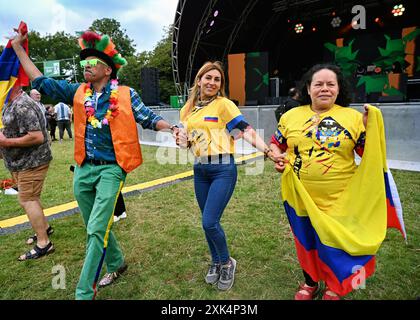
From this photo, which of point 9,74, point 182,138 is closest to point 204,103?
point 182,138

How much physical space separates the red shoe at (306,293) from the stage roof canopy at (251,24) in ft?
40.4

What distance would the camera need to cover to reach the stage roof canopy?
13289mm

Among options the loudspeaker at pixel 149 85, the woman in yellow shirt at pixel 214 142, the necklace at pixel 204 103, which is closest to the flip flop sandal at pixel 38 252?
the woman in yellow shirt at pixel 214 142

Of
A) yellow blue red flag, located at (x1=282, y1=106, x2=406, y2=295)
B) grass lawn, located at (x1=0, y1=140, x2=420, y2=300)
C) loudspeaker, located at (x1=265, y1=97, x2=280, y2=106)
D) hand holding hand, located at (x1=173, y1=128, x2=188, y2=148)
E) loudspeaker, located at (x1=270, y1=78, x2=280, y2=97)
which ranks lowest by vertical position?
grass lawn, located at (x1=0, y1=140, x2=420, y2=300)

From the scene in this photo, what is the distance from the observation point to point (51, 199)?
5.60 m

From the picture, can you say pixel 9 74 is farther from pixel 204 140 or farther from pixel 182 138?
pixel 204 140

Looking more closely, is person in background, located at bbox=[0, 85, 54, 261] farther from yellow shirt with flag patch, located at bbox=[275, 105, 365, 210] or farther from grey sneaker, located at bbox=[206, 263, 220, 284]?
yellow shirt with flag patch, located at bbox=[275, 105, 365, 210]

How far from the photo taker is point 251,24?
602 inches

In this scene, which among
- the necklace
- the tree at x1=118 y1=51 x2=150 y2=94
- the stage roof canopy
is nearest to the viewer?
the necklace

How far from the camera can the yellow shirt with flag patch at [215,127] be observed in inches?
98.7

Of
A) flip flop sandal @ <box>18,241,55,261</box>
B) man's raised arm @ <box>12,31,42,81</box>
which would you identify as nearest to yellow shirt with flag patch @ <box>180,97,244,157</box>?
man's raised arm @ <box>12,31,42,81</box>

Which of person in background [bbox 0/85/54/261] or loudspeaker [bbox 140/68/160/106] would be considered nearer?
person in background [bbox 0/85/54/261]

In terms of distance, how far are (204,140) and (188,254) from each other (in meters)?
1.53

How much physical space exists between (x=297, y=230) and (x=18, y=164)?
3.00m
